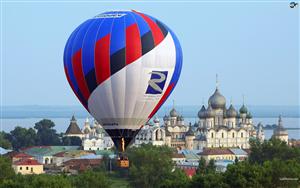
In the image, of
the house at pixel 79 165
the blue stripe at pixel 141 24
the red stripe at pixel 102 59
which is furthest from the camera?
the house at pixel 79 165

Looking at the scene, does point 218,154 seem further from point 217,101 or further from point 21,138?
point 21,138

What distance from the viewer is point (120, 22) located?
31359mm

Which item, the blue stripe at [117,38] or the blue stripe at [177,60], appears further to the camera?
the blue stripe at [177,60]

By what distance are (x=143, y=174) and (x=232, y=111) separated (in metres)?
26.5

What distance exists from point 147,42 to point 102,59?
1.21 m

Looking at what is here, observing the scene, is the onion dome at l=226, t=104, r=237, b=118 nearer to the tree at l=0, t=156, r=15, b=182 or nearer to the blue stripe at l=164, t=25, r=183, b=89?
the tree at l=0, t=156, r=15, b=182

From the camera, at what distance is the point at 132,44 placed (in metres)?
31.3

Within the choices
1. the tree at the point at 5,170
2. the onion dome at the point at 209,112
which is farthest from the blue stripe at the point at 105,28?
the onion dome at the point at 209,112

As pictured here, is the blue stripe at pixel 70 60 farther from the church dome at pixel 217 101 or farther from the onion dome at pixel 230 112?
the onion dome at pixel 230 112

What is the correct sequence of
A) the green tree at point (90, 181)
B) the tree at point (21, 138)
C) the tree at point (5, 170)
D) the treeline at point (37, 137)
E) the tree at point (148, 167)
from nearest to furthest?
1. the green tree at point (90, 181)
2. the tree at point (5, 170)
3. the tree at point (148, 167)
4. the tree at point (21, 138)
5. the treeline at point (37, 137)

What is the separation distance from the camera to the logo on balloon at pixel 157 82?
104 feet

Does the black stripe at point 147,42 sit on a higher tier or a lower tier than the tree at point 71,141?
higher

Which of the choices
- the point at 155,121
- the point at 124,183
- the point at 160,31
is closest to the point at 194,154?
the point at 155,121

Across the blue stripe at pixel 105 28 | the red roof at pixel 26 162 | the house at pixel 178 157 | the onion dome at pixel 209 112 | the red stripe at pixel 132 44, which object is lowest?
the red roof at pixel 26 162
